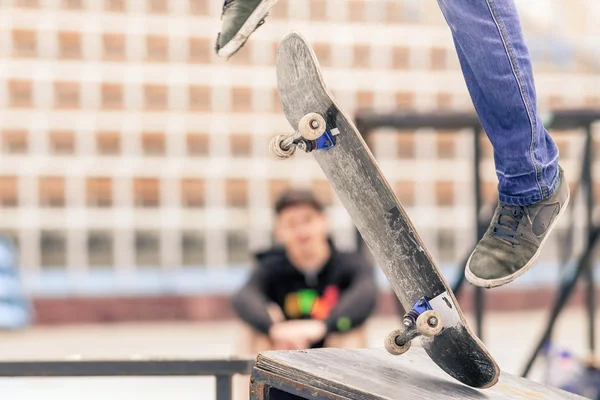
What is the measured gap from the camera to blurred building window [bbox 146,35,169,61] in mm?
31781

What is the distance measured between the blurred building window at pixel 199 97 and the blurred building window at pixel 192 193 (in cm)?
310

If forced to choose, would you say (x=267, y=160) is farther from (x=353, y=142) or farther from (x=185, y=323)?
(x=353, y=142)

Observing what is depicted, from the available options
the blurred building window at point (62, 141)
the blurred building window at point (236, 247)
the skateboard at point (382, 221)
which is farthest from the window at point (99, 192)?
the skateboard at point (382, 221)

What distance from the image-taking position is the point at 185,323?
15.9 m

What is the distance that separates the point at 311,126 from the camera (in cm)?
126

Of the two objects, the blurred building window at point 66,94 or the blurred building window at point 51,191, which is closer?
the blurred building window at point 51,191

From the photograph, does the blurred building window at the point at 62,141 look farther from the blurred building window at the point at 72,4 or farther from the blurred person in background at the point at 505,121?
the blurred person in background at the point at 505,121

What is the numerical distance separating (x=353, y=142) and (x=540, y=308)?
19169 mm

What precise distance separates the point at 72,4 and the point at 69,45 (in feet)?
5.78

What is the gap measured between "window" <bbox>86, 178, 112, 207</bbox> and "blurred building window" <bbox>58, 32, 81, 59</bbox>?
5176 mm

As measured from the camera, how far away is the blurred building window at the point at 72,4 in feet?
102

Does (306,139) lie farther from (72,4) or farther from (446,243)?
(72,4)

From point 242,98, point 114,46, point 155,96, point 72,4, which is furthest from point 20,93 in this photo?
point 242,98

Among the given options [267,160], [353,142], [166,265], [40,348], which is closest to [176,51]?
[267,160]
